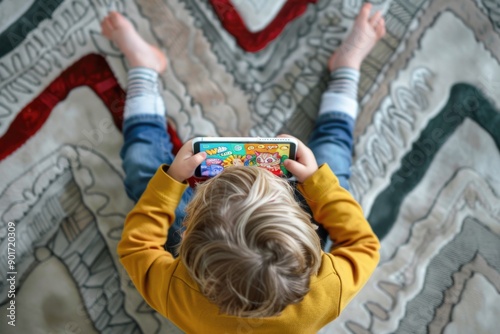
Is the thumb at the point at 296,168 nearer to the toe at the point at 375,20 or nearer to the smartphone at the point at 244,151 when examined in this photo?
the smartphone at the point at 244,151

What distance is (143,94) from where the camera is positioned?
778 millimetres

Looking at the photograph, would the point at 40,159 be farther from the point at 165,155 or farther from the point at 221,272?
the point at 221,272

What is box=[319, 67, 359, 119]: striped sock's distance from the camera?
79 centimetres

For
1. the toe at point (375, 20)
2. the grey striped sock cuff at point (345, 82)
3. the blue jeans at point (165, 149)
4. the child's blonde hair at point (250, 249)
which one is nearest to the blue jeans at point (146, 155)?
the blue jeans at point (165, 149)

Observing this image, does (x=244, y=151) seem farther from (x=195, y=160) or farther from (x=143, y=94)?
(x=143, y=94)

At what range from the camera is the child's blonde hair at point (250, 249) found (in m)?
0.46

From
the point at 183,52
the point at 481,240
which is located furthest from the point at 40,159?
the point at 481,240

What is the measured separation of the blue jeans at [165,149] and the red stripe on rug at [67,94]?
0.19ft

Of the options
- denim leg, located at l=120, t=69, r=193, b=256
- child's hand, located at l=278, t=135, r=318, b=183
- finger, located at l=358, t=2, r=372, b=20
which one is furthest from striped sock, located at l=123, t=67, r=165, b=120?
finger, located at l=358, t=2, r=372, b=20

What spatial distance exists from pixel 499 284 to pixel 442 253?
4.2 inches

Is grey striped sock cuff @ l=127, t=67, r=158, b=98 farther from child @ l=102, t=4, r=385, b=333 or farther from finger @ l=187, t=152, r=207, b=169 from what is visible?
finger @ l=187, t=152, r=207, b=169

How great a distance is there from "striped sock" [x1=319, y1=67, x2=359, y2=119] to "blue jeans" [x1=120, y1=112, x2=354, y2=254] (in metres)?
0.01

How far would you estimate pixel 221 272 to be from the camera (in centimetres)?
46

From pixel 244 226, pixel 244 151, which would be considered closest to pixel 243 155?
pixel 244 151
